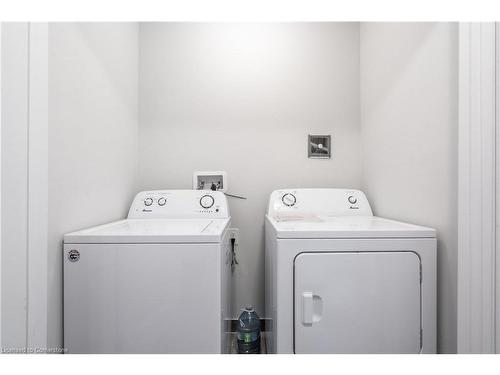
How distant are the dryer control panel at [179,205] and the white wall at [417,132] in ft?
3.32

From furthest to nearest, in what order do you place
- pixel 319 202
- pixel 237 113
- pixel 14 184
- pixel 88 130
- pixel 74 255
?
1. pixel 237 113
2. pixel 319 202
3. pixel 88 130
4. pixel 74 255
5. pixel 14 184

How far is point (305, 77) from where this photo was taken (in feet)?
5.90

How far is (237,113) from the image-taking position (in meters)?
1.79

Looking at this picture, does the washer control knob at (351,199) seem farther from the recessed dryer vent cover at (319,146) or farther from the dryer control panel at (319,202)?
the recessed dryer vent cover at (319,146)

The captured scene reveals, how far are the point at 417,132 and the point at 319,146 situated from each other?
68cm

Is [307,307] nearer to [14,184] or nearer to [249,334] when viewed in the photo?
[249,334]

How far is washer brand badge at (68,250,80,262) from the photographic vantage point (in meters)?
0.91

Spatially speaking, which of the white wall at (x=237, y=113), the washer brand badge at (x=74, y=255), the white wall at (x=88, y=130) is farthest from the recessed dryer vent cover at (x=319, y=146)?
the washer brand badge at (x=74, y=255)

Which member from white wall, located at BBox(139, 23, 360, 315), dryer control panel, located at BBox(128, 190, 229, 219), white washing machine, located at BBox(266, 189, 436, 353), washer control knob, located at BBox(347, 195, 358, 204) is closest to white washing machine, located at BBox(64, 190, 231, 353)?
white washing machine, located at BBox(266, 189, 436, 353)

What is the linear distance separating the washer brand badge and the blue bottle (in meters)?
1.04

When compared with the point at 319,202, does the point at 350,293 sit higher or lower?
lower

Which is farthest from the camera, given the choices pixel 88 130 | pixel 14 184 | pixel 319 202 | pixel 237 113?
pixel 237 113

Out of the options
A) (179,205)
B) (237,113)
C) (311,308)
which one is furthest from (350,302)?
(237,113)

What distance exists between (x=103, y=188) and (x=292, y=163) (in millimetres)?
1208
